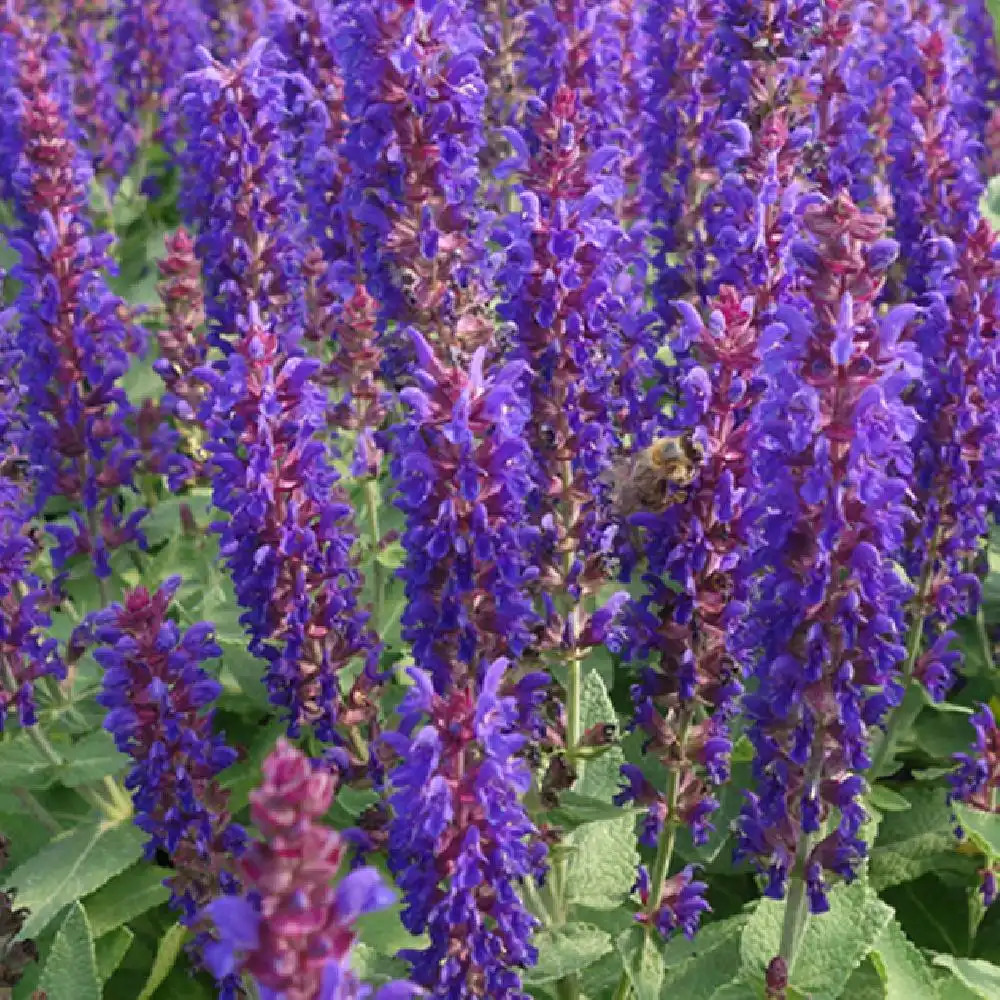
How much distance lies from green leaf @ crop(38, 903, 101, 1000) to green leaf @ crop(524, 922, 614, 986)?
1762 millimetres

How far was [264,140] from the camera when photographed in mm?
6824

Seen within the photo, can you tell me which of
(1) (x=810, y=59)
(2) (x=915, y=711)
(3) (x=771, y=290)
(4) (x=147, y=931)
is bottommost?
(4) (x=147, y=931)

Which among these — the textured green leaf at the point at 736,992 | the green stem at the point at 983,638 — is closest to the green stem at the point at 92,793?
the textured green leaf at the point at 736,992

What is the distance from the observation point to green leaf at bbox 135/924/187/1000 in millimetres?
6066

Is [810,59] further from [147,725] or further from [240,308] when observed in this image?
[147,725]

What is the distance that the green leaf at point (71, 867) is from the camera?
6.09m

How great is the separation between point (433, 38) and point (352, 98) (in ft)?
1.36

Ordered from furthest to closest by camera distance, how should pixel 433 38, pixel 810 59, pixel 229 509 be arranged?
pixel 810 59 < pixel 433 38 < pixel 229 509

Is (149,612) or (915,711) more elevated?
(149,612)

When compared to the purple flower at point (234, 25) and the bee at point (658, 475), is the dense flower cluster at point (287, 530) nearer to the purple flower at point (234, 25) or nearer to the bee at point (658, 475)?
the bee at point (658, 475)

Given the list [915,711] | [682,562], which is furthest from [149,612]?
[915,711]

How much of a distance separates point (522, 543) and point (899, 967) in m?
2.37

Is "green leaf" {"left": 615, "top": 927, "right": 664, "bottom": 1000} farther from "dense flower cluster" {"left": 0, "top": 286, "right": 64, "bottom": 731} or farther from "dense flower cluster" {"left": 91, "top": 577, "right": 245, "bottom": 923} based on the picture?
"dense flower cluster" {"left": 0, "top": 286, "right": 64, "bottom": 731}

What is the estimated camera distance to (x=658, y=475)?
4.93m
